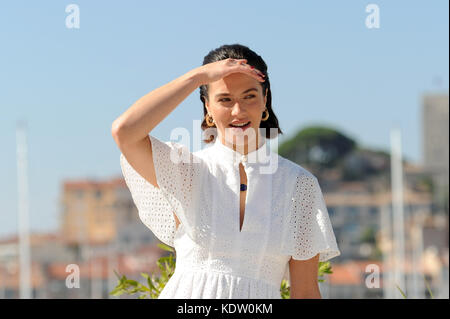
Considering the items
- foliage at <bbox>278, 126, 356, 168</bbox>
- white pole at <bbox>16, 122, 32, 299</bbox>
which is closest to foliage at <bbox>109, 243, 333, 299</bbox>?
white pole at <bbox>16, 122, 32, 299</bbox>

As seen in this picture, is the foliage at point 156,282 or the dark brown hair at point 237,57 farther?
the foliage at point 156,282

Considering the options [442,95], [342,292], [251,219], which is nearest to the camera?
[251,219]

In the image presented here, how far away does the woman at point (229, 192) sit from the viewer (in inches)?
89.1

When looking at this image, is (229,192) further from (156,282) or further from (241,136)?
(156,282)

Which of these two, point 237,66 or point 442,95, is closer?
point 237,66

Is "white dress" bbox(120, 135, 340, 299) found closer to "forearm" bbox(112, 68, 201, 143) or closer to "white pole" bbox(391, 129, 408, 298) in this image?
"forearm" bbox(112, 68, 201, 143)

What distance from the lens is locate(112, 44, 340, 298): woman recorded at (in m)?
2.26

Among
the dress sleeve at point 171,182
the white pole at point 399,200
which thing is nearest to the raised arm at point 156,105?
the dress sleeve at point 171,182

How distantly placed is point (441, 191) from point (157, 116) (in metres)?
82.5

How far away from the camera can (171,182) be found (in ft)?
7.76

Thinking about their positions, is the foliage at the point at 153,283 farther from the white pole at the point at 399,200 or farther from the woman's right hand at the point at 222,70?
the white pole at the point at 399,200
